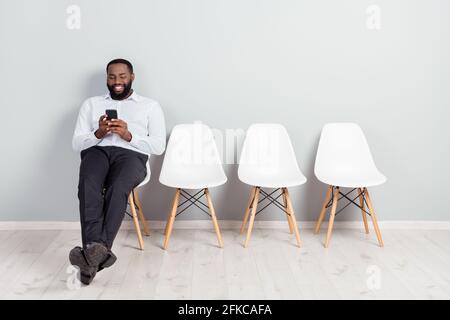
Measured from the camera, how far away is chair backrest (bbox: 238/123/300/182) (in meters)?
3.45

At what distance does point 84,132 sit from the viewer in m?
3.22

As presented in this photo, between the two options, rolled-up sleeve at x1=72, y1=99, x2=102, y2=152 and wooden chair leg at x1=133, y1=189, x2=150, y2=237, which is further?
wooden chair leg at x1=133, y1=189, x2=150, y2=237

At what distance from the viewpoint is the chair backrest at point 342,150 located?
3443mm

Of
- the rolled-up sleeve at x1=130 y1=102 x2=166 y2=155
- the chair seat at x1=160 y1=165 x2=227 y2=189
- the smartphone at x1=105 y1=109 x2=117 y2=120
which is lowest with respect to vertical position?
the chair seat at x1=160 y1=165 x2=227 y2=189

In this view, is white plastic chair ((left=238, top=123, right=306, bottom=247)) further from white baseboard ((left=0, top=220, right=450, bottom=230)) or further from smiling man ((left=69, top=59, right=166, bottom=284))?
smiling man ((left=69, top=59, right=166, bottom=284))

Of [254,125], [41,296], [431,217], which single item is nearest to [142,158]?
[254,125]

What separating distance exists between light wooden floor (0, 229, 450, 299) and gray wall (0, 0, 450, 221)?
0.28m

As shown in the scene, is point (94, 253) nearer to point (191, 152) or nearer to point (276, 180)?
point (191, 152)

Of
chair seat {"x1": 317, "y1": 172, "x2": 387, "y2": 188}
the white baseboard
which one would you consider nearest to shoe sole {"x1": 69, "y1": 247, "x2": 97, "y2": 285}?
the white baseboard

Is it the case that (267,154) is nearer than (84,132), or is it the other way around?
(84,132)

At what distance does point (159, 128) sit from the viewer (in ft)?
10.7

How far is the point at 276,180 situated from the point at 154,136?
2.60ft

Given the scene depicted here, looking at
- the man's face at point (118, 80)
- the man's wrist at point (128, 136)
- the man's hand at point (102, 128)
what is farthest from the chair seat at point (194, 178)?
the man's face at point (118, 80)

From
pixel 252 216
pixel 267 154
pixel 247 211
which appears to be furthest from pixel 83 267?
pixel 267 154
